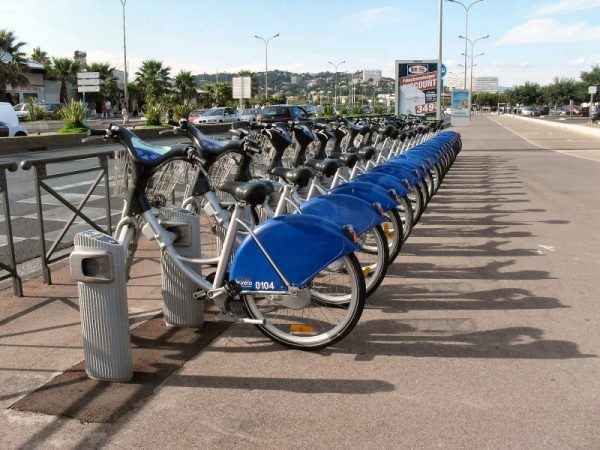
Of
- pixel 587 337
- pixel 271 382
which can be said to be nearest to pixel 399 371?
pixel 271 382

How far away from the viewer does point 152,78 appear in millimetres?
55406

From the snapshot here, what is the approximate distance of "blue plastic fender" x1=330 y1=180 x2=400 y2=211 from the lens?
4766 millimetres

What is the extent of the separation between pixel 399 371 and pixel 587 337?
1.43m

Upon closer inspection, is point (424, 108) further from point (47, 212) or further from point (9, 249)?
point (9, 249)

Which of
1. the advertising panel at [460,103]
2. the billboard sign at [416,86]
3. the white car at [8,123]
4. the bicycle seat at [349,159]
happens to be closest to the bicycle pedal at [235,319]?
the bicycle seat at [349,159]

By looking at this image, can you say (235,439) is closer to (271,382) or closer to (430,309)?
(271,382)

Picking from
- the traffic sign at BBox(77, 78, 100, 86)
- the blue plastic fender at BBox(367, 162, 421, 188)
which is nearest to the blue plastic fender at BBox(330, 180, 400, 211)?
the blue plastic fender at BBox(367, 162, 421, 188)

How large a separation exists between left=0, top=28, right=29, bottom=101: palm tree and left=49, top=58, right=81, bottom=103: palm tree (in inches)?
372

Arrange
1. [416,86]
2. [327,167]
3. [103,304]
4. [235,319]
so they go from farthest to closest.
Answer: [416,86] → [327,167] → [235,319] → [103,304]

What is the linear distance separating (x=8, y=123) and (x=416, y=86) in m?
15.7

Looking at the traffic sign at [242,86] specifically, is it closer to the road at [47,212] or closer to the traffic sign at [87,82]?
the traffic sign at [87,82]

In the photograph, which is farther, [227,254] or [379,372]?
[227,254]

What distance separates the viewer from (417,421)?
9.57 feet

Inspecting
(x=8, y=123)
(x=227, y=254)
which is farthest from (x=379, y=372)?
(x=8, y=123)
